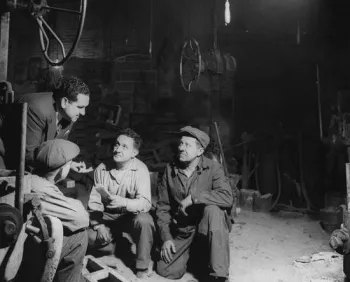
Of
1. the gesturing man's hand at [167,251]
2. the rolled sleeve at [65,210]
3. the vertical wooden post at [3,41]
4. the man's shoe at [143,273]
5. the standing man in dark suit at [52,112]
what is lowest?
the man's shoe at [143,273]

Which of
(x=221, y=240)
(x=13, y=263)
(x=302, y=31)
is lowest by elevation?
(x=221, y=240)

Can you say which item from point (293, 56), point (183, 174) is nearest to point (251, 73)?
point (293, 56)

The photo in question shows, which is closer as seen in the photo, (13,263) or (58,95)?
(13,263)

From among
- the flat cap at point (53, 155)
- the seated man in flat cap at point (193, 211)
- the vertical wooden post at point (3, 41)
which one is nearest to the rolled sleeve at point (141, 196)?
the seated man in flat cap at point (193, 211)

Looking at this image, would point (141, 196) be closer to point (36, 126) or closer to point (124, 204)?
point (124, 204)

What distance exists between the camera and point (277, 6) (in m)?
9.05

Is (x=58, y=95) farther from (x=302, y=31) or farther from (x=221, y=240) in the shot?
(x=302, y=31)

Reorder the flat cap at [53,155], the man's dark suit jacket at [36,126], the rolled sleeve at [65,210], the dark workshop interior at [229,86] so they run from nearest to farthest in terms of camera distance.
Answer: the rolled sleeve at [65,210] → the flat cap at [53,155] → the man's dark suit jacket at [36,126] → the dark workshop interior at [229,86]

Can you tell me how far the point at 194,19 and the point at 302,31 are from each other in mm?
3303

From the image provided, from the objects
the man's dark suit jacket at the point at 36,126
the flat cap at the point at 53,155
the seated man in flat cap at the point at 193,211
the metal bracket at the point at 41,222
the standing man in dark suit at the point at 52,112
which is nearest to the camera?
the metal bracket at the point at 41,222

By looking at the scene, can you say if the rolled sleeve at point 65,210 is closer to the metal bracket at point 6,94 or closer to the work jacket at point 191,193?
the metal bracket at point 6,94

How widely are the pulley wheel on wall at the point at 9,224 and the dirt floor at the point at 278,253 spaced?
196 centimetres

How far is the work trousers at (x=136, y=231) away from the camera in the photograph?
376 cm

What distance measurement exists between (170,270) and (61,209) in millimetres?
1929
